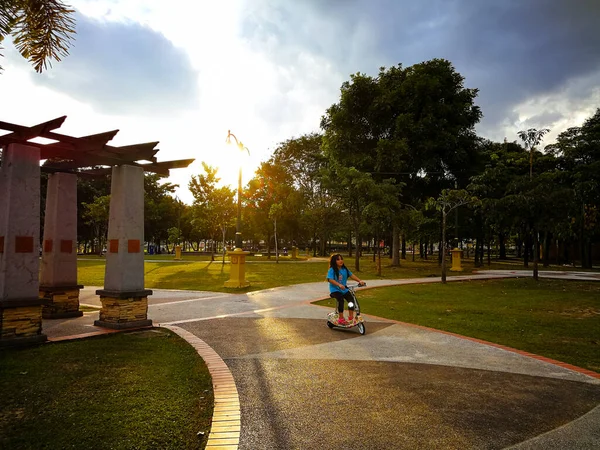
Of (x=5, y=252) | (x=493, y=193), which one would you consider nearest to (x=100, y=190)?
(x=493, y=193)

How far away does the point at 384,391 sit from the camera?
4.64m

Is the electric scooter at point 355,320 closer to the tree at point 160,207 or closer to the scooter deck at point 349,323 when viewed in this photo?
the scooter deck at point 349,323

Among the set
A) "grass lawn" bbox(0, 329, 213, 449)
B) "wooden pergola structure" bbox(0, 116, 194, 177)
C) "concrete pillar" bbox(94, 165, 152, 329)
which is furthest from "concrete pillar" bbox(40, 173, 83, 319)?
"grass lawn" bbox(0, 329, 213, 449)

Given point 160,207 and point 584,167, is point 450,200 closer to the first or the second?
point 584,167

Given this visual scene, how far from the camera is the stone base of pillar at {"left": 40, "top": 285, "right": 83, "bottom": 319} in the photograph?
352 inches

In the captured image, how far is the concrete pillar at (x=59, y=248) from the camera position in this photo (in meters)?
8.91

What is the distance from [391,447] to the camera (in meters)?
3.32

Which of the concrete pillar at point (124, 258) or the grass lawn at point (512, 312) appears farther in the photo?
the concrete pillar at point (124, 258)

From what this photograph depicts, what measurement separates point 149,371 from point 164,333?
8.09 feet

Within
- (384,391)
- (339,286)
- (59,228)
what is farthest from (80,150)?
(384,391)

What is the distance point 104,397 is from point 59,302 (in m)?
5.91

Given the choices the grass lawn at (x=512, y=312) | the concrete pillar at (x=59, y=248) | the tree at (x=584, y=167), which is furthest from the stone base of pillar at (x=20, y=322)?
the tree at (x=584, y=167)

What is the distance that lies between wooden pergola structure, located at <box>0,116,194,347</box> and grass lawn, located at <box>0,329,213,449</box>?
39.0 inches

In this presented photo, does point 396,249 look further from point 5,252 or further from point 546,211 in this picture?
point 5,252
